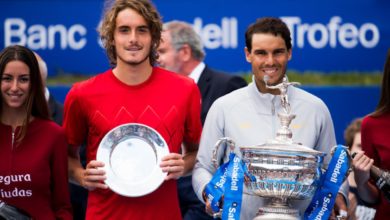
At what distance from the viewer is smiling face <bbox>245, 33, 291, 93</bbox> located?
17.6 ft

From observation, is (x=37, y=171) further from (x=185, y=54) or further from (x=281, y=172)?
(x=185, y=54)

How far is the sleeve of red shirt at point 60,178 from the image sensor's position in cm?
546

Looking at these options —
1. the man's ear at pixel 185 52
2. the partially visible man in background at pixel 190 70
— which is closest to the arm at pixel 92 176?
the partially visible man in background at pixel 190 70

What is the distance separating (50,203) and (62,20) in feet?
11.0

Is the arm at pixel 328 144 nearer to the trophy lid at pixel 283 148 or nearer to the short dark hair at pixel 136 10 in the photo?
the trophy lid at pixel 283 148

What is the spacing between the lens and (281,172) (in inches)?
192

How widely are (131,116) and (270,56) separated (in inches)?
27.6

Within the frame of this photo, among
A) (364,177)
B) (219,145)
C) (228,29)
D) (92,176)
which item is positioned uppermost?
(228,29)

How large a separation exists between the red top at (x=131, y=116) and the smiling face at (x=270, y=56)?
1.20 ft

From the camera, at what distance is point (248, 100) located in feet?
18.0

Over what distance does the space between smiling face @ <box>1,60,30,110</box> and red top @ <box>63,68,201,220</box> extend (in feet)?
0.70

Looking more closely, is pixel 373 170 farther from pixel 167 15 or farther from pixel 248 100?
pixel 167 15

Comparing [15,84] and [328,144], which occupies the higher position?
[15,84]

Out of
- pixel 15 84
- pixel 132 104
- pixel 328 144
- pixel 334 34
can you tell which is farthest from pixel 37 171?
pixel 334 34
